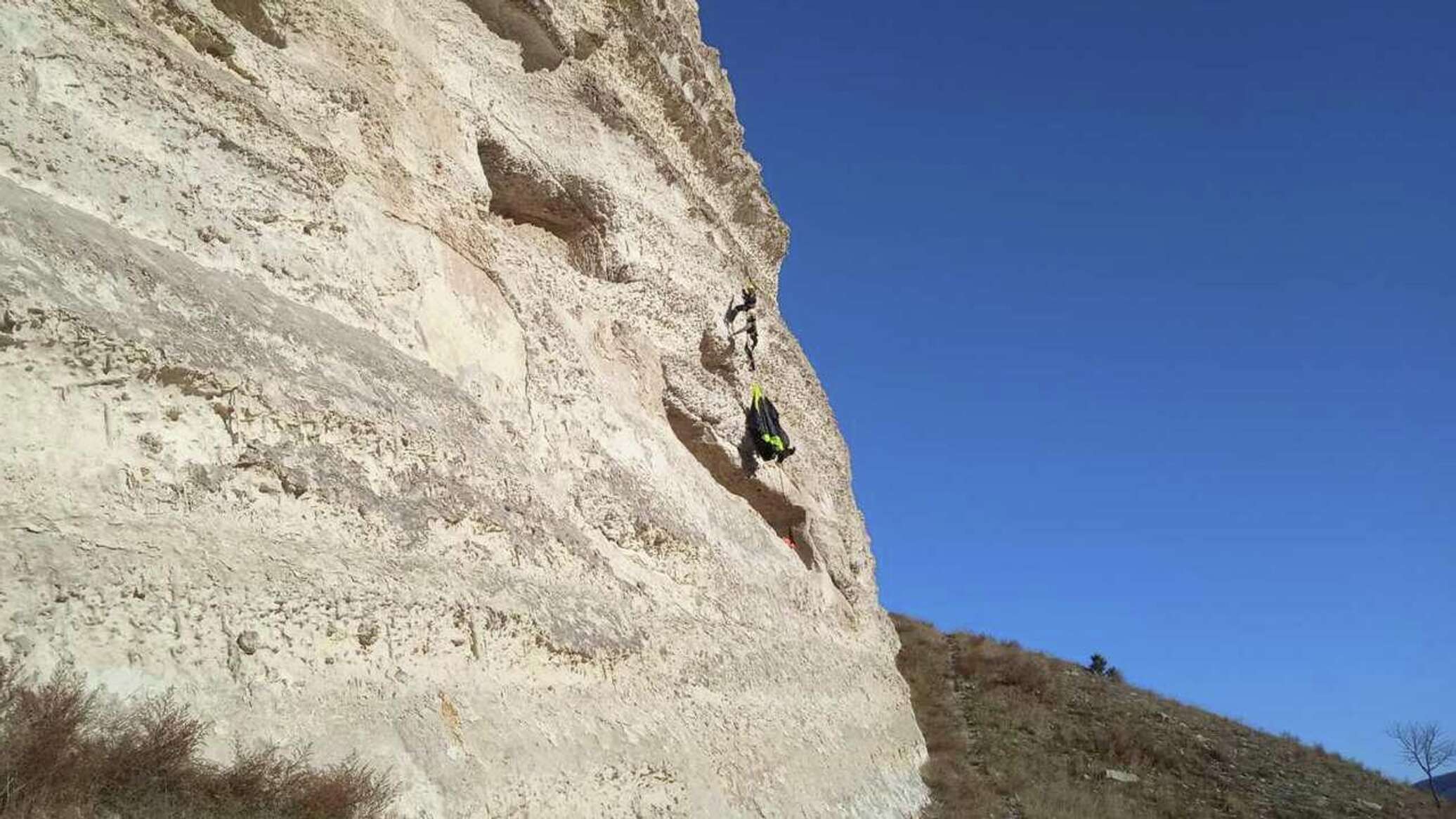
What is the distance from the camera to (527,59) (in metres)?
9.66

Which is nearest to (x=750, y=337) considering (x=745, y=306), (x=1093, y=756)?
(x=745, y=306)

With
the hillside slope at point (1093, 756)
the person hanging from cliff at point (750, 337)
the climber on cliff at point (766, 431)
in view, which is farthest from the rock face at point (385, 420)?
the hillside slope at point (1093, 756)

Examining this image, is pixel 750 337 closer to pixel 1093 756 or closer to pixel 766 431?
pixel 766 431

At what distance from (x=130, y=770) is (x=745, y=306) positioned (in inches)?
386

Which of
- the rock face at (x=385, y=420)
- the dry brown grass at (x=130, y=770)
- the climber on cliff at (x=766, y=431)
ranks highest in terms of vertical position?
the climber on cliff at (x=766, y=431)

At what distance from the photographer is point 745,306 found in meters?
12.6

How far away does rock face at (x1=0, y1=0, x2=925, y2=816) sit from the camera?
4215 millimetres

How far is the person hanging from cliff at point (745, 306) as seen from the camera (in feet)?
40.4

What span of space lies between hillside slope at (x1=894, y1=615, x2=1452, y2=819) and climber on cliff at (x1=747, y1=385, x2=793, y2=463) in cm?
511

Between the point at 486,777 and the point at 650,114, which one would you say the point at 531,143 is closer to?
the point at 650,114

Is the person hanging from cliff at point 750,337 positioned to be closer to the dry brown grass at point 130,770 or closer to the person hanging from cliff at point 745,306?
the person hanging from cliff at point 745,306

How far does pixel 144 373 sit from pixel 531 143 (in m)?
5.44

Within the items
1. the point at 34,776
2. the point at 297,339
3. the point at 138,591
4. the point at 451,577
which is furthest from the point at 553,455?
the point at 34,776

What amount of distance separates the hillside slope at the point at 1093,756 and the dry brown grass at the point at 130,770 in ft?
32.6
